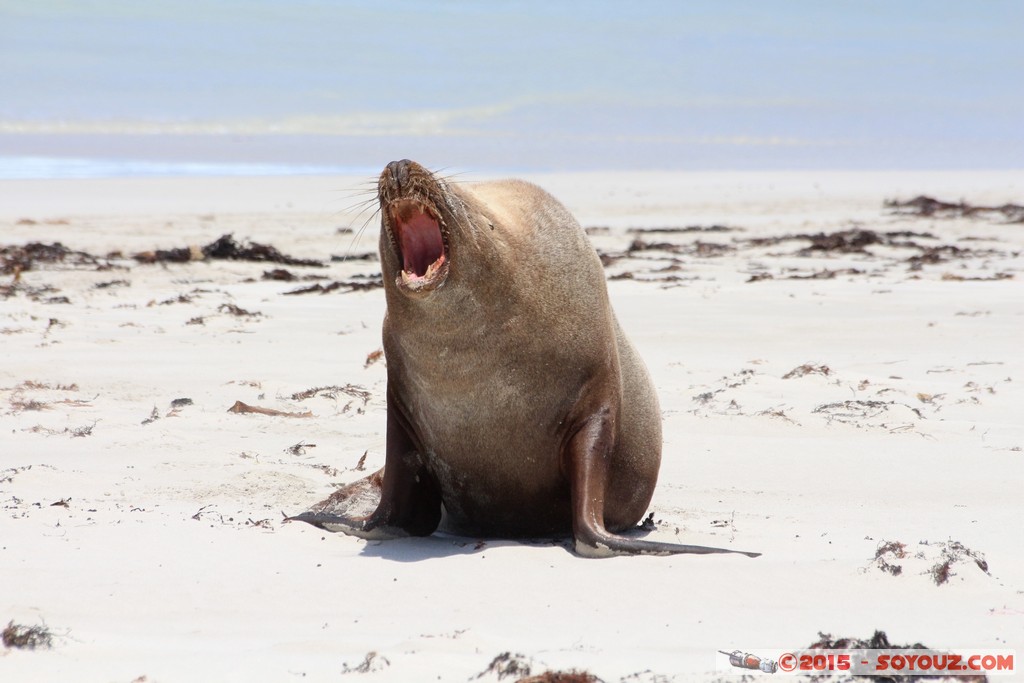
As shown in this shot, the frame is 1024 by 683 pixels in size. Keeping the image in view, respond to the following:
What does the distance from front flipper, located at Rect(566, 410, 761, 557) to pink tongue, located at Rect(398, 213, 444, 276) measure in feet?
2.83

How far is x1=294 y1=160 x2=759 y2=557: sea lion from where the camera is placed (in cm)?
483

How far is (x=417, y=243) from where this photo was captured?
5.00m

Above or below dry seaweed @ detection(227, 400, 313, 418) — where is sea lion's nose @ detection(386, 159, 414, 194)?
above

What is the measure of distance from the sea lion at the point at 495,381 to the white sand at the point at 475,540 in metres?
0.29

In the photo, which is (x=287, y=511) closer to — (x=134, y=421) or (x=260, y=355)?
(x=134, y=421)

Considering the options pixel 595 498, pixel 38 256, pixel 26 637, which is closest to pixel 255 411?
pixel 595 498

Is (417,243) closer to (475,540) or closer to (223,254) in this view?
(475,540)

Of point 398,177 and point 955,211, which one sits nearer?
point 398,177

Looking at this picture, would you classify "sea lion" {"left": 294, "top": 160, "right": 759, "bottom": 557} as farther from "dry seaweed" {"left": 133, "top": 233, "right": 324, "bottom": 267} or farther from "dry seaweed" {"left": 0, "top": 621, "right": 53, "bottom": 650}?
"dry seaweed" {"left": 133, "top": 233, "right": 324, "bottom": 267}

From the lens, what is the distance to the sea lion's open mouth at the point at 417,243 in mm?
4750

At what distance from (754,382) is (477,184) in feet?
9.68

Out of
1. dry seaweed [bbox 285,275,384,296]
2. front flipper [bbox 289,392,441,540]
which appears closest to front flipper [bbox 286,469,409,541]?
front flipper [bbox 289,392,441,540]

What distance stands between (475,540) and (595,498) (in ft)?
1.81

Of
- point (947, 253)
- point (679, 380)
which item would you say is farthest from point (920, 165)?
point (679, 380)
